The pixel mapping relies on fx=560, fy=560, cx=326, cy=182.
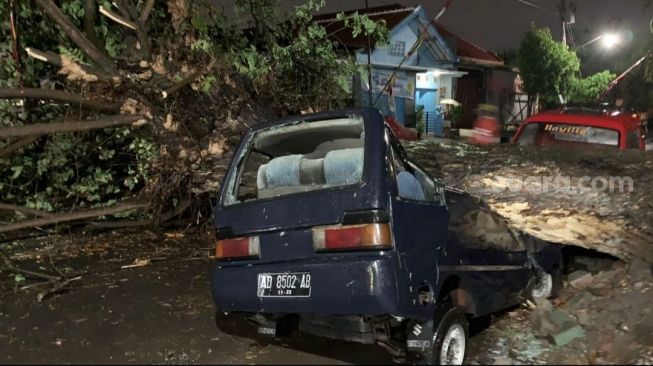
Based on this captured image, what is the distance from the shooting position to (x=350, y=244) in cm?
330

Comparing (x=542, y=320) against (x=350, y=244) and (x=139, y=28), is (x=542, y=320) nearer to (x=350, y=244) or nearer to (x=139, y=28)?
(x=350, y=244)

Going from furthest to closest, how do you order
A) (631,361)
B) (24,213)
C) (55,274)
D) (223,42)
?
(223,42), (24,213), (55,274), (631,361)

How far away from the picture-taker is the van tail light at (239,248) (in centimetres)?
367

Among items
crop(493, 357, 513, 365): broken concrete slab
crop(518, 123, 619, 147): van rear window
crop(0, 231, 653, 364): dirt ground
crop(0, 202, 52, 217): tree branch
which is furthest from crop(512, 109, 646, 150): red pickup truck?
crop(0, 202, 52, 217): tree branch

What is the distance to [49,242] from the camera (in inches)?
284

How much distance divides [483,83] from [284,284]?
1088 inches

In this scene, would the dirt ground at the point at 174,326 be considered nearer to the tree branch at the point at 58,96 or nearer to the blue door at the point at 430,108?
the tree branch at the point at 58,96

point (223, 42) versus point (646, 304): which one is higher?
point (223, 42)

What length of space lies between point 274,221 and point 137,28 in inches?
182

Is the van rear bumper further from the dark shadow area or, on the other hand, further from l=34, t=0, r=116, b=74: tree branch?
l=34, t=0, r=116, b=74: tree branch

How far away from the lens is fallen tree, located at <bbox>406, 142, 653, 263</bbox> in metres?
5.55

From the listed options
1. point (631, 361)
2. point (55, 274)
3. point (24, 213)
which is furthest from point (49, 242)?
point (631, 361)

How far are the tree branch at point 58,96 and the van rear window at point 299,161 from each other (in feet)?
9.36

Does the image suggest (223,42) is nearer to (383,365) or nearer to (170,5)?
(170,5)
